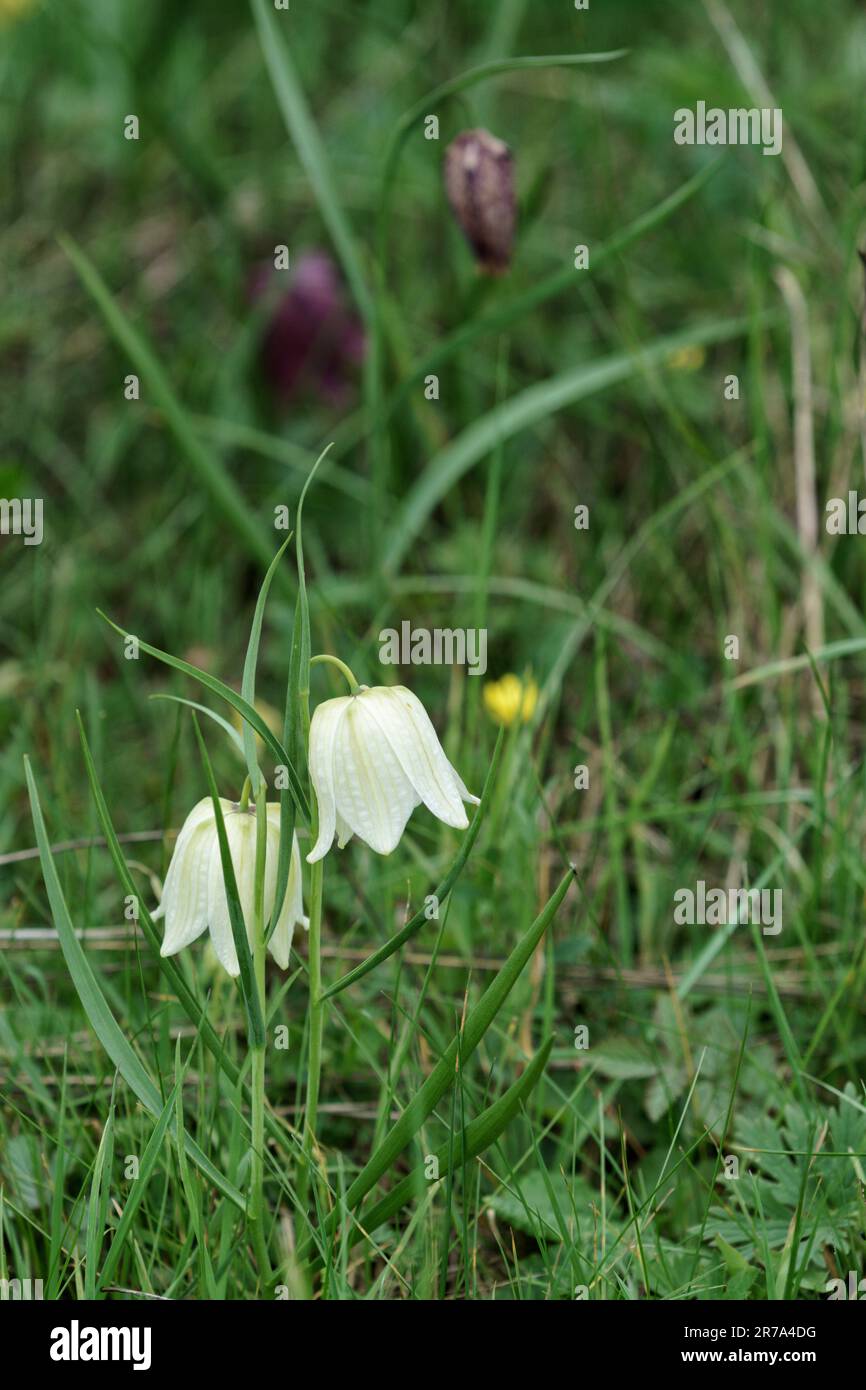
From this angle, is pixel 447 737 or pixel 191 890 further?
pixel 447 737

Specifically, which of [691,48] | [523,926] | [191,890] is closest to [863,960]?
[523,926]

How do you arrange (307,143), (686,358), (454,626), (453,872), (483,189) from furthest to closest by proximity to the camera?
(686,358) → (454,626) → (307,143) → (483,189) → (453,872)

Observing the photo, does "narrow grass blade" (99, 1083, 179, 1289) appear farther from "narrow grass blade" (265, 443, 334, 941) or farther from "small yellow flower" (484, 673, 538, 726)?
"small yellow flower" (484, 673, 538, 726)

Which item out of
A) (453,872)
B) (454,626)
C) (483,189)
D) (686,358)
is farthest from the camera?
(686,358)

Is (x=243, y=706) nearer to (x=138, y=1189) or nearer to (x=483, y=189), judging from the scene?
(x=138, y=1189)

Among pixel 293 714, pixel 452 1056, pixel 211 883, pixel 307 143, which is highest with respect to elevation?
pixel 307 143

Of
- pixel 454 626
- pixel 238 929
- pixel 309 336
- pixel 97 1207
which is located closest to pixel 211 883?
pixel 238 929
